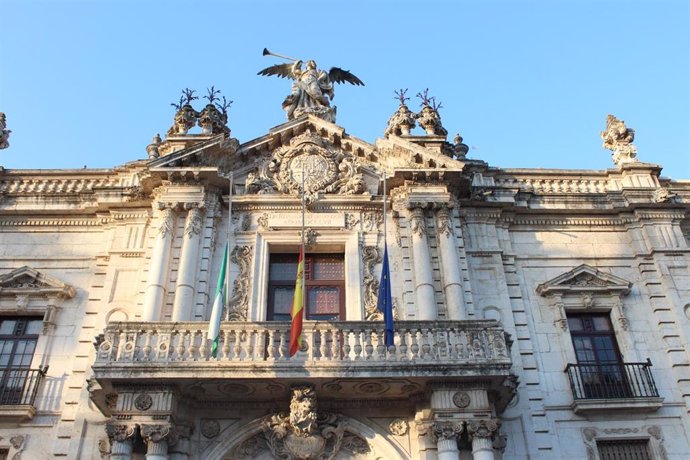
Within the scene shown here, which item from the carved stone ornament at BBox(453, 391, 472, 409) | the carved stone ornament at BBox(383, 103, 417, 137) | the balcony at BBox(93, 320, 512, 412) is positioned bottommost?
the carved stone ornament at BBox(453, 391, 472, 409)

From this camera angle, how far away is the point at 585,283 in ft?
55.6

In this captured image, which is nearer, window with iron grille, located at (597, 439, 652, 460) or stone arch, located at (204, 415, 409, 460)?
stone arch, located at (204, 415, 409, 460)

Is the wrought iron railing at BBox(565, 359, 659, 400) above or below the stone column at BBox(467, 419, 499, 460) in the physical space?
above

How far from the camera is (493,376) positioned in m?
13.0

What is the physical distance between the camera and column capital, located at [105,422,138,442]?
496 inches

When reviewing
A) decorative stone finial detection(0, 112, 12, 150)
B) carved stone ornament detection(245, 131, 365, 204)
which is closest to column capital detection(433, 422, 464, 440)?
carved stone ornament detection(245, 131, 365, 204)

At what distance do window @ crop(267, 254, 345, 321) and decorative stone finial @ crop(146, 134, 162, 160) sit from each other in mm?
4632

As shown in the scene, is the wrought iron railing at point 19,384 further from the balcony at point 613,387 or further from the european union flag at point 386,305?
the balcony at point 613,387

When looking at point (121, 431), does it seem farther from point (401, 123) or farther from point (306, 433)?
point (401, 123)

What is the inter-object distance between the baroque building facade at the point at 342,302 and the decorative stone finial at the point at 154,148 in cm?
29

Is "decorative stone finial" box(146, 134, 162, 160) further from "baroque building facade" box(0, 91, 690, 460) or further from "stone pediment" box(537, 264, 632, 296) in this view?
"stone pediment" box(537, 264, 632, 296)

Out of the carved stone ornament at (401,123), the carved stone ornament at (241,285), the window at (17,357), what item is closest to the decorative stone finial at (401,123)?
the carved stone ornament at (401,123)

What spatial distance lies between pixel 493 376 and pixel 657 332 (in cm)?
570

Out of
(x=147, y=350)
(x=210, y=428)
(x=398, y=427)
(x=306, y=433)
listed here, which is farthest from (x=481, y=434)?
(x=147, y=350)
